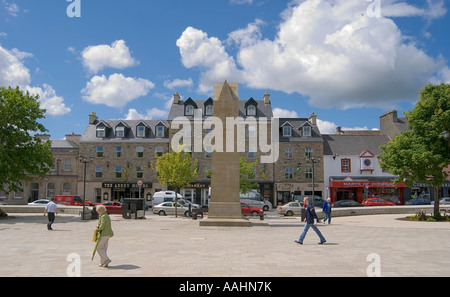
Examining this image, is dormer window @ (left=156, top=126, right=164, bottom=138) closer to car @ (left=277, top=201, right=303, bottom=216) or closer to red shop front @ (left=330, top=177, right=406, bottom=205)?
car @ (left=277, top=201, right=303, bottom=216)

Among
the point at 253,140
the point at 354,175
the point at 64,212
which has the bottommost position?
the point at 64,212

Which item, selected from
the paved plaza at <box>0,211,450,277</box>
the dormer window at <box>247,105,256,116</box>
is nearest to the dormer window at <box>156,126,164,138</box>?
the dormer window at <box>247,105,256,116</box>

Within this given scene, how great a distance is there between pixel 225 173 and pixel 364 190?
106ft

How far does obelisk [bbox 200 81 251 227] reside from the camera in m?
21.6

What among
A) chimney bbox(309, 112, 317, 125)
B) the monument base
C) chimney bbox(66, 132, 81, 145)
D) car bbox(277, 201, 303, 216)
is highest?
chimney bbox(309, 112, 317, 125)

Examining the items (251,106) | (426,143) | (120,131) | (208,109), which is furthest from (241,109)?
(426,143)

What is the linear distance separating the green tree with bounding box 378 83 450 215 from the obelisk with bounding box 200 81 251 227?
460 inches

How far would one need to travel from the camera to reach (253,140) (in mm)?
50219

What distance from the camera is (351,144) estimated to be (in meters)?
51.6

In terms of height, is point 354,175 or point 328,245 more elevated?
point 354,175
